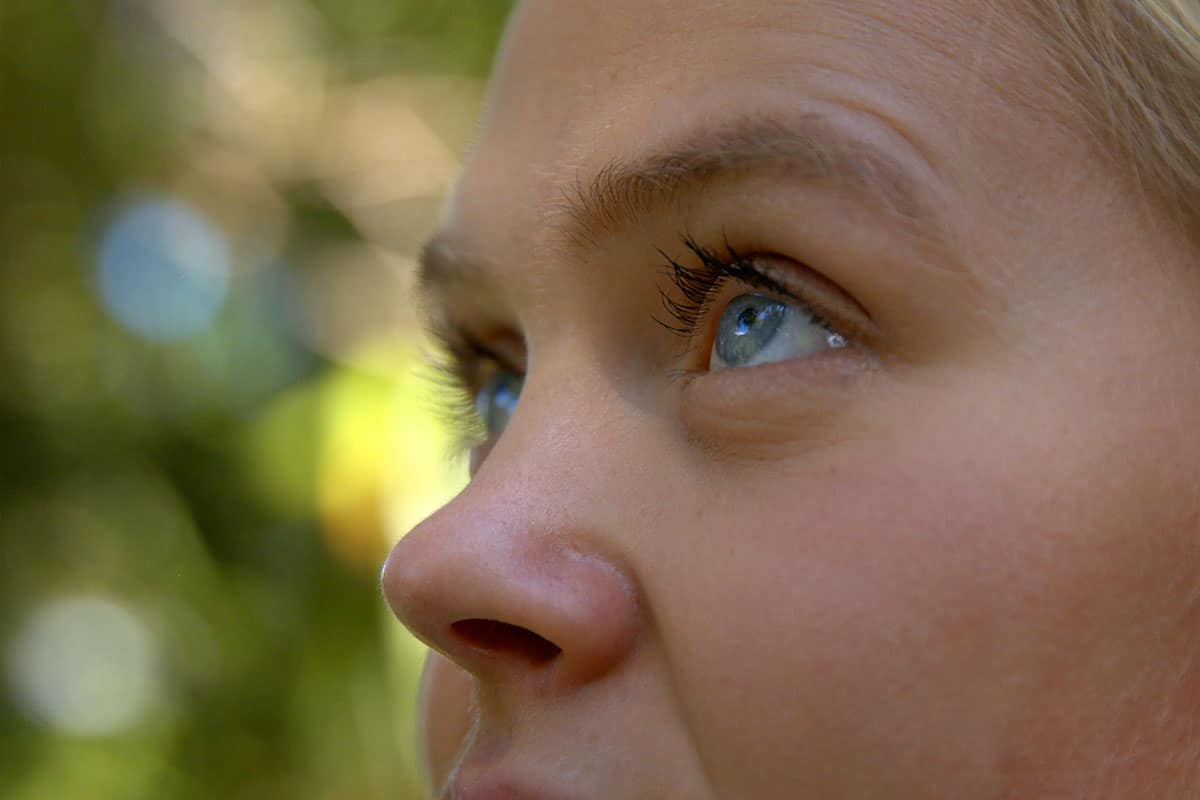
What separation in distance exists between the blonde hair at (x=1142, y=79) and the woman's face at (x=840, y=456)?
0.05 feet

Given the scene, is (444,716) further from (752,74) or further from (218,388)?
(218,388)

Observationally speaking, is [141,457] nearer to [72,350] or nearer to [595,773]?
[72,350]

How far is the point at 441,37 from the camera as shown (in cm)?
285

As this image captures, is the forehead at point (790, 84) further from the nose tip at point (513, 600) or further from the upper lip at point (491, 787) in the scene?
the upper lip at point (491, 787)

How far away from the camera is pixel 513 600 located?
710mm

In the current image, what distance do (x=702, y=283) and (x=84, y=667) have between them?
2232 mm

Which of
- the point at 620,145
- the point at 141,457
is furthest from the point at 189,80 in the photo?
the point at 620,145

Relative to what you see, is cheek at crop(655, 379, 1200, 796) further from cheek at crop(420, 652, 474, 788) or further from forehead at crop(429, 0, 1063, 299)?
cheek at crop(420, 652, 474, 788)

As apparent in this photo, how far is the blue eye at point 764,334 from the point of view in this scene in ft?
2.51

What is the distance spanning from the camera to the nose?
704 mm

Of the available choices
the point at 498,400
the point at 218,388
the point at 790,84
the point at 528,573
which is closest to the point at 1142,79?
the point at 790,84

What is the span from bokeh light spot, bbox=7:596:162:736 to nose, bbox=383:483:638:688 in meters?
1.98

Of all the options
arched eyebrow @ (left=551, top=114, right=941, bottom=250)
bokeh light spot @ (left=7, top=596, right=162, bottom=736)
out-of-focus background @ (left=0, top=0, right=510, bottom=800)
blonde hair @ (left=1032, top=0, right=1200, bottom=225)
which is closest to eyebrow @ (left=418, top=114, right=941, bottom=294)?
arched eyebrow @ (left=551, top=114, right=941, bottom=250)

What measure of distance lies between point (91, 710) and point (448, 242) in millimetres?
1955
